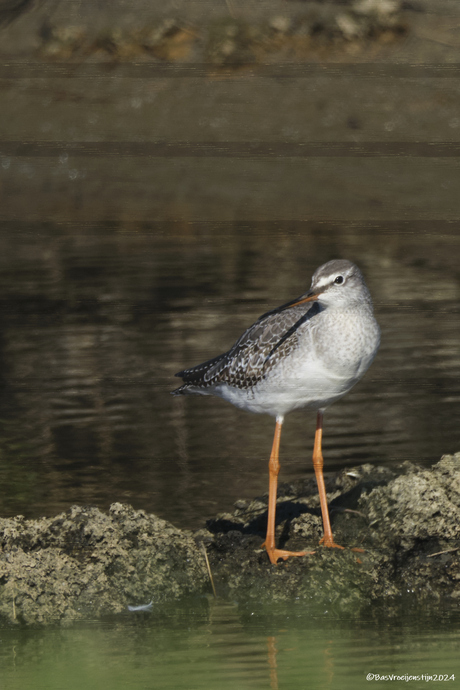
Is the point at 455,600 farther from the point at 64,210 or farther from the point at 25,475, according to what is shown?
the point at 64,210

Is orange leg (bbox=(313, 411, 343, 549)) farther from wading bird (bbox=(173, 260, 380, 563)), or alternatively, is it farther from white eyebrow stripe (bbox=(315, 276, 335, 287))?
white eyebrow stripe (bbox=(315, 276, 335, 287))

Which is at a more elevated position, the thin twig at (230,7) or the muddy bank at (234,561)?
the thin twig at (230,7)

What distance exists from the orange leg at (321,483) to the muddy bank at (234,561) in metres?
0.12

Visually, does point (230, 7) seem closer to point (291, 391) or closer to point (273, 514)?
point (291, 391)

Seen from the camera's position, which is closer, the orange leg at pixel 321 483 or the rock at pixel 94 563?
the rock at pixel 94 563

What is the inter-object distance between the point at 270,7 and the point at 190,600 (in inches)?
105

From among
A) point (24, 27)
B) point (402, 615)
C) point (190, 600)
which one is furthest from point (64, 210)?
point (402, 615)

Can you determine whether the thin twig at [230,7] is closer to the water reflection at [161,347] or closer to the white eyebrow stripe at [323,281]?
the water reflection at [161,347]

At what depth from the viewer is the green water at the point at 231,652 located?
250 centimetres

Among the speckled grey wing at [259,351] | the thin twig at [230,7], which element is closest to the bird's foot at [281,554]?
the speckled grey wing at [259,351]

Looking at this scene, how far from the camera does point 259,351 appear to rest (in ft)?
14.7

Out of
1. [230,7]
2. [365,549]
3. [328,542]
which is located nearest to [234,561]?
[328,542]

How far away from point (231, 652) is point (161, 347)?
1677mm

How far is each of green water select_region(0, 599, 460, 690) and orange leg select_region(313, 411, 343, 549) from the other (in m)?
0.78
